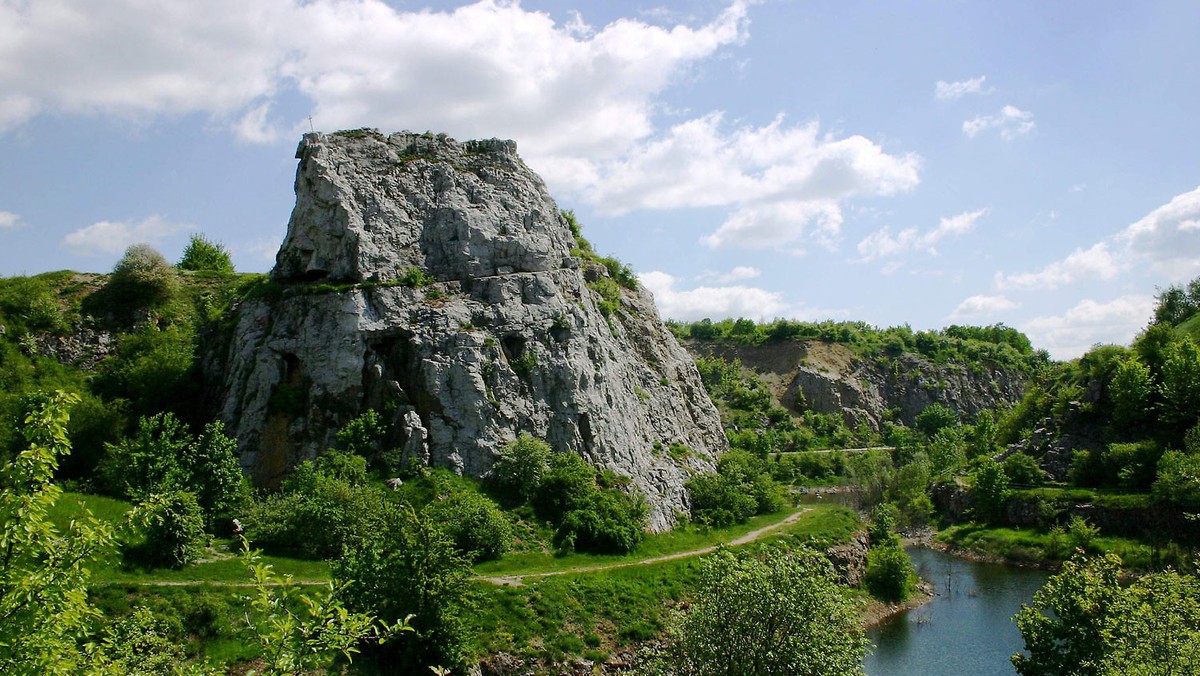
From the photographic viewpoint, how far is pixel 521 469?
1740 inches

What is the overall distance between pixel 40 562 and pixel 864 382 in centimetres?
13079

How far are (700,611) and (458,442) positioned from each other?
2538 cm

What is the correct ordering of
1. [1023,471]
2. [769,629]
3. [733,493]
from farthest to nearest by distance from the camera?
[1023,471]
[733,493]
[769,629]

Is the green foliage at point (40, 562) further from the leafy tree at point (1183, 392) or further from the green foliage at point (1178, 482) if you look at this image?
the leafy tree at point (1183, 392)

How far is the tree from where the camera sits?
2147 centimetres

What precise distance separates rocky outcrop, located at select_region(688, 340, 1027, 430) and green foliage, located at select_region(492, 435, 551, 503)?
281 feet

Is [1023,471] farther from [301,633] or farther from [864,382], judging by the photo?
[301,633]

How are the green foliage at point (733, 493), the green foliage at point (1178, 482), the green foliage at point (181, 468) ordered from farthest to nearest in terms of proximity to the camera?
the green foliage at point (1178, 482) → the green foliage at point (733, 493) → the green foliage at point (181, 468)

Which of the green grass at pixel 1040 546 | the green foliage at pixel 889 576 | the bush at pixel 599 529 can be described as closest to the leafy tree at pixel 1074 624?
the bush at pixel 599 529

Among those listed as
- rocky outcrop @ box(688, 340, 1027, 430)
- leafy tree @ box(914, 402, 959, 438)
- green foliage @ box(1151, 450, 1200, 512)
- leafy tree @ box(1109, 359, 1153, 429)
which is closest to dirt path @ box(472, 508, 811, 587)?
green foliage @ box(1151, 450, 1200, 512)

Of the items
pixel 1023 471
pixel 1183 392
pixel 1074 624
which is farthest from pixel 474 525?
pixel 1183 392

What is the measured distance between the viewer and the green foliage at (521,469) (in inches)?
1726

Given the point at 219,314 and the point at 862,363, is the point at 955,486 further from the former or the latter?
the point at 219,314

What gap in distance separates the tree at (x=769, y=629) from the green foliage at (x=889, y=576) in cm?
3107
